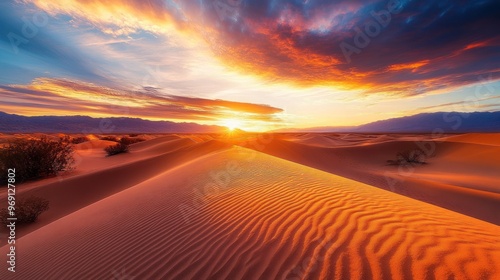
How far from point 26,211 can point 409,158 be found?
22.3 meters

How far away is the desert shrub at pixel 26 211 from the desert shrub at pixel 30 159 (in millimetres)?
5193

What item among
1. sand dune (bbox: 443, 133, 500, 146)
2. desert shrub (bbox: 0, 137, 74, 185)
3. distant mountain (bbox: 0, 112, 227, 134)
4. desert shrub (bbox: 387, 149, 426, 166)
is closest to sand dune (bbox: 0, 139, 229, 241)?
desert shrub (bbox: 0, 137, 74, 185)

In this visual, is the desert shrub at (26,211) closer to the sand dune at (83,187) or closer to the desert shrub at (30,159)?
the sand dune at (83,187)

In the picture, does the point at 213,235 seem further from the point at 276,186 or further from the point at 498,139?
the point at 498,139

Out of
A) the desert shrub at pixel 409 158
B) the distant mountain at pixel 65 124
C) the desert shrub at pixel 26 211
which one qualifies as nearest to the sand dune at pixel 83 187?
the desert shrub at pixel 26 211

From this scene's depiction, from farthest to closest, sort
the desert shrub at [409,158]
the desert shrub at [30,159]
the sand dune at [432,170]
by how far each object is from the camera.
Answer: the desert shrub at [409,158], the desert shrub at [30,159], the sand dune at [432,170]

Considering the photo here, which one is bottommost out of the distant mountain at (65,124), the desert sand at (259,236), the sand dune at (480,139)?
the distant mountain at (65,124)

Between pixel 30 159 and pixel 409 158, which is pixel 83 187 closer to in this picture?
pixel 30 159

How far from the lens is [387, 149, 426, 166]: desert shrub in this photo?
58.9 feet

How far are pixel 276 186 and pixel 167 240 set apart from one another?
3.37 metres

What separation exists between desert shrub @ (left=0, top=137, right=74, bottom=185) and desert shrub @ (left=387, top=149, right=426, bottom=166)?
2230 cm

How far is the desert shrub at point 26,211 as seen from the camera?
23.3 feet

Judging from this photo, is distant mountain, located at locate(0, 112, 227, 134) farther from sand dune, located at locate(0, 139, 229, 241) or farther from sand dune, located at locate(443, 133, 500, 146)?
sand dune, located at locate(443, 133, 500, 146)

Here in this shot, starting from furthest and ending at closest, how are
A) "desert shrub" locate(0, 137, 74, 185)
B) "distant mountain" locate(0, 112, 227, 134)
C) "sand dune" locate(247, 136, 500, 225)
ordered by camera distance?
"distant mountain" locate(0, 112, 227, 134)
"desert shrub" locate(0, 137, 74, 185)
"sand dune" locate(247, 136, 500, 225)
